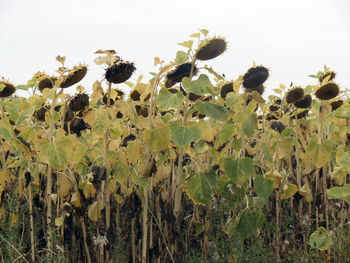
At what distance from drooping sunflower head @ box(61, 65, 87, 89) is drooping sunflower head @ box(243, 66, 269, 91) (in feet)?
3.55

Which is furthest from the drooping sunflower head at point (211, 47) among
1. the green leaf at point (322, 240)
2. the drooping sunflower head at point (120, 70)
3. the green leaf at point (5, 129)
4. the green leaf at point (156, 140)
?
the green leaf at point (322, 240)

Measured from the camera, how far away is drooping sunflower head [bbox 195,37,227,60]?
2.48 meters

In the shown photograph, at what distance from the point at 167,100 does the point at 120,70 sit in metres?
0.33

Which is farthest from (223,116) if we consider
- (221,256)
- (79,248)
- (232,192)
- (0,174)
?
(0,174)

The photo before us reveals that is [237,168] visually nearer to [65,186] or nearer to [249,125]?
[249,125]

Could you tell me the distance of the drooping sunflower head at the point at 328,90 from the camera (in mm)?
3096

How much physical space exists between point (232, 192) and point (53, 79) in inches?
57.4

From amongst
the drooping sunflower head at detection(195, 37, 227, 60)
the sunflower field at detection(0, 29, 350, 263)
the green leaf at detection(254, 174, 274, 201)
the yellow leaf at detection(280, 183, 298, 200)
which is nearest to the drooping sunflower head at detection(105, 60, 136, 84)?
the sunflower field at detection(0, 29, 350, 263)

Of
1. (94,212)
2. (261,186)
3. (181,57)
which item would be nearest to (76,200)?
(94,212)

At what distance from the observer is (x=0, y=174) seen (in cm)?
291

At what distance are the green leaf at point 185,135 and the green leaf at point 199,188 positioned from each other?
11.0 inches

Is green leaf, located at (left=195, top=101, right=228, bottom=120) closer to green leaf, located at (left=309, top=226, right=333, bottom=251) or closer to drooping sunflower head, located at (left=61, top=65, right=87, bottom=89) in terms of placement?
drooping sunflower head, located at (left=61, top=65, right=87, bottom=89)

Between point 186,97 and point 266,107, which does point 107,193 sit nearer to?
point 186,97

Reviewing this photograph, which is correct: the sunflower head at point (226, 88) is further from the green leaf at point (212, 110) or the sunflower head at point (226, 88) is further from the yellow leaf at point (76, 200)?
the yellow leaf at point (76, 200)
